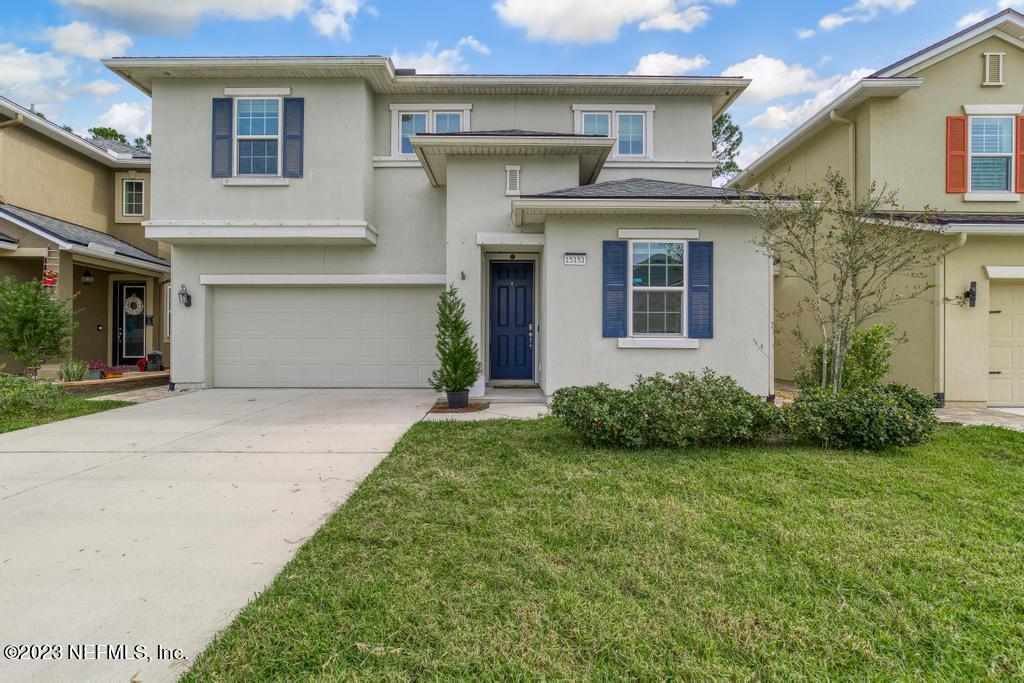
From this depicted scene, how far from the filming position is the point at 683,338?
786cm

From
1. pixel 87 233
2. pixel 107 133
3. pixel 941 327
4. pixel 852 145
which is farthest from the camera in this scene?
pixel 107 133

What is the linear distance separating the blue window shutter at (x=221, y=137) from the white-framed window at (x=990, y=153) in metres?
13.8

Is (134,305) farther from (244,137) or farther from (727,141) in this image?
(727,141)

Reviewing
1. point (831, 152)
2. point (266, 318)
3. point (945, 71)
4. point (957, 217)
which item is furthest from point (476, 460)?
point (945, 71)

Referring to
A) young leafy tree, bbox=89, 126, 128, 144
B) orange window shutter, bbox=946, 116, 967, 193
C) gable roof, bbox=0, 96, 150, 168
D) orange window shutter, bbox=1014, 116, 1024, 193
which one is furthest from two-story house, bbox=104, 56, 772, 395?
young leafy tree, bbox=89, 126, 128, 144

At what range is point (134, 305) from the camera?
43.0 ft

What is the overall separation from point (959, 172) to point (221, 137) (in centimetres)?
1380

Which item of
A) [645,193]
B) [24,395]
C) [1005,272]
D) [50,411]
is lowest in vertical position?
[50,411]

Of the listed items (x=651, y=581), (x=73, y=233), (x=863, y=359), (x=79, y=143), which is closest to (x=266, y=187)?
(x=73, y=233)

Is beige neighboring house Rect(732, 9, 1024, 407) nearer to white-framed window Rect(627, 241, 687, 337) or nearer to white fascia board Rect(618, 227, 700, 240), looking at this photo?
white-framed window Rect(627, 241, 687, 337)

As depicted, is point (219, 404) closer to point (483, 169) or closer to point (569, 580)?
point (483, 169)

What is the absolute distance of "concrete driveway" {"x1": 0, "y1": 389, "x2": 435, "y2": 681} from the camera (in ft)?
7.22

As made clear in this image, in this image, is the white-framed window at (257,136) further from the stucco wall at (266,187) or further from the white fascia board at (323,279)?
the white fascia board at (323,279)

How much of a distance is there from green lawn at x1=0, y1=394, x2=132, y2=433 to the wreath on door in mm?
5587
